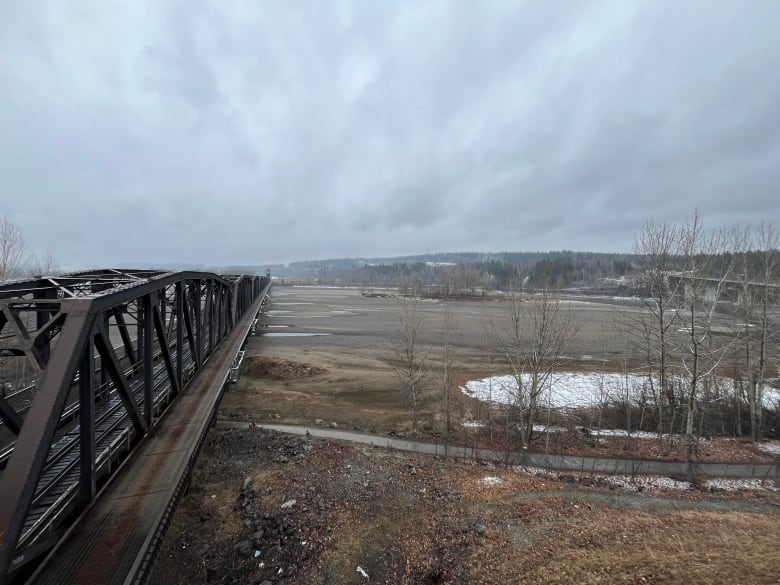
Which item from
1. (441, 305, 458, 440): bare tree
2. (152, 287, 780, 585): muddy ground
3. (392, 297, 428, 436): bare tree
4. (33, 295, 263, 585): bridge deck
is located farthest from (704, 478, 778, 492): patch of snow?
(33, 295, 263, 585): bridge deck

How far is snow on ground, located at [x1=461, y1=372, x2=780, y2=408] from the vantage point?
80.6 ft

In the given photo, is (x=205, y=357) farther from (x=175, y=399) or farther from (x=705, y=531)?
(x=705, y=531)

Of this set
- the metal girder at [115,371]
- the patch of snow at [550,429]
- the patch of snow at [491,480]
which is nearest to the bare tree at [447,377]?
the patch of snow at [491,480]

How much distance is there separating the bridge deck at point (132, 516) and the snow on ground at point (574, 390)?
18150 mm

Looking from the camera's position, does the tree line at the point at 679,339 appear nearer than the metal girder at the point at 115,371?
No

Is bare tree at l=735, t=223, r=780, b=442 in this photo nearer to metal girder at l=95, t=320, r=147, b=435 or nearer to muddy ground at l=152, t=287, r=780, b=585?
muddy ground at l=152, t=287, r=780, b=585

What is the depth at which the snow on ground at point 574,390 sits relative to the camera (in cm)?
2458

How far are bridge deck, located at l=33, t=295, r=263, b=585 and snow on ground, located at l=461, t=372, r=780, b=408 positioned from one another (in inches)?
715

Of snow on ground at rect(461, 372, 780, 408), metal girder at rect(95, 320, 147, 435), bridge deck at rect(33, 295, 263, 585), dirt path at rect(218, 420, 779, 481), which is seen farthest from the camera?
snow on ground at rect(461, 372, 780, 408)

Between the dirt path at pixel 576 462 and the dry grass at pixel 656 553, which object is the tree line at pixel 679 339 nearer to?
the dirt path at pixel 576 462

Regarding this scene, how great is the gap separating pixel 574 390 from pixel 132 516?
28.5 metres

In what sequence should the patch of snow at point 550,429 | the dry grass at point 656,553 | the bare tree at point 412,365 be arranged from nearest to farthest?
the dry grass at point 656,553 → the patch of snow at point 550,429 → the bare tree at point 412,365

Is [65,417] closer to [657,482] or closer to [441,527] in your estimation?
[441,527]

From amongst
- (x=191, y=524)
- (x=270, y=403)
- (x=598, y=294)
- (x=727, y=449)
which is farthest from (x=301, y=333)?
(x=598, y=294)
